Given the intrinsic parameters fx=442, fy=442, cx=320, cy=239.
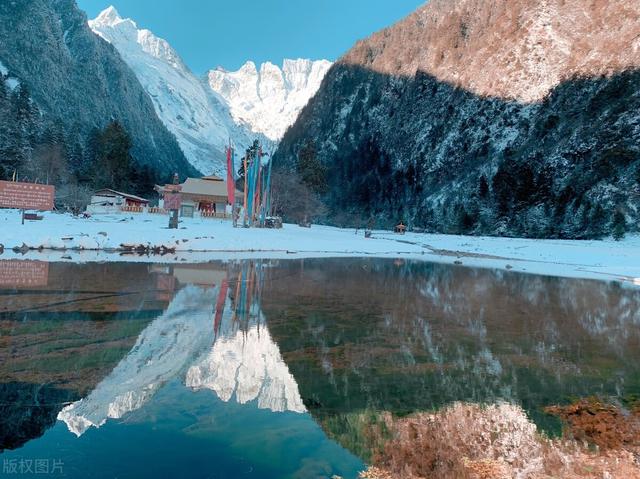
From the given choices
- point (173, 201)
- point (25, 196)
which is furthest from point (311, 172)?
point (25, 196)

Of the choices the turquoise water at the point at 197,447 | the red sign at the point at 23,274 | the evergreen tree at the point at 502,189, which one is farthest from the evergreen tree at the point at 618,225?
the turquoise water at the point at 197,447

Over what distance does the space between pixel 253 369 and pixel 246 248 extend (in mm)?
24385

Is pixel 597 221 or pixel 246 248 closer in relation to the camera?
pixel 246 248

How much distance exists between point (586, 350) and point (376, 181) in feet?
304

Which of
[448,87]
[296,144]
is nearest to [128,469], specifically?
[448,87]

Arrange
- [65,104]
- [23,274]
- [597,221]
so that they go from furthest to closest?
[65,104] < [597,221] < [23,274]

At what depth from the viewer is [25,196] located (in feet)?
94.0

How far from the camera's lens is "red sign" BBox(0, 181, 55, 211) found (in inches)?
1104

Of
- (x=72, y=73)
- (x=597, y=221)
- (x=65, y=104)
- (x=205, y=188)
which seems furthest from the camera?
(x=72, y=73)

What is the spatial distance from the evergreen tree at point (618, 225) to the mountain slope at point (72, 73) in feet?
336

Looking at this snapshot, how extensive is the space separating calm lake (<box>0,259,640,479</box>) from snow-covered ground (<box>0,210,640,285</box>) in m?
11.1

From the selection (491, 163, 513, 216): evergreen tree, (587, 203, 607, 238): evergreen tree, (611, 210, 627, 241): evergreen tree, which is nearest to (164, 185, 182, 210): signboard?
(611, 210, 627, 241): evergreen tree

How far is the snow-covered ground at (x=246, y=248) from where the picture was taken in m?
22.6

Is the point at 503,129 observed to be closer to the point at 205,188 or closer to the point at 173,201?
the point at 205,188
